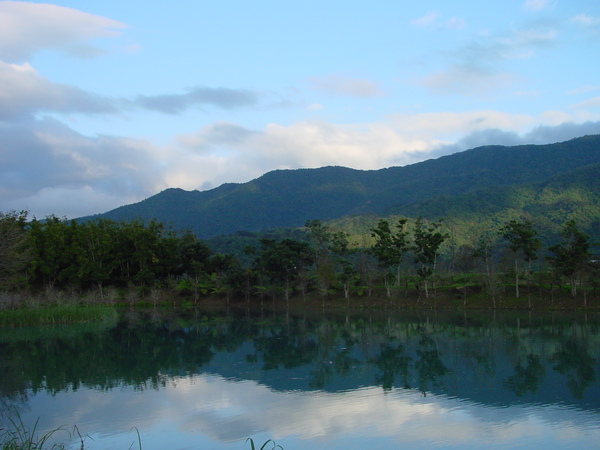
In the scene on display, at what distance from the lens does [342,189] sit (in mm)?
169250

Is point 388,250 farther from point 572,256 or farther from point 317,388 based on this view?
point 317,388

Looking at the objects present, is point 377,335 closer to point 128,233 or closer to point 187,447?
point 187,447

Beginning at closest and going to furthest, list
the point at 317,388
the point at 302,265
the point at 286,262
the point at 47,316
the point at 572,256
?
the point at 317,388 < the point at 47,316 < the point at 572,256 < the point at 286,262 < the point at 302,265

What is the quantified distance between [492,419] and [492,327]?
20875 mm

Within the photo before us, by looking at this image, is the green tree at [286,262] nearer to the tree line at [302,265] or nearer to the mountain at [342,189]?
the tree line at [302,265]

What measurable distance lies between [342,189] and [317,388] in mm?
153752

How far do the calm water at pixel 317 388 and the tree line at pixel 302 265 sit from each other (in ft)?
45.1

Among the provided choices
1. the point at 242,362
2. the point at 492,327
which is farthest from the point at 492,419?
the point at 492,327

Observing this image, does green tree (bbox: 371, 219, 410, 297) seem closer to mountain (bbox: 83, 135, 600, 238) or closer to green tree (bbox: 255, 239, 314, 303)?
green tree (bbox: 255, 239, 314, 303)

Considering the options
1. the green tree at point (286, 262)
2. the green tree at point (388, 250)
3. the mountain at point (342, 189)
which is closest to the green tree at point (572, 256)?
the green tree at point (388, 250)

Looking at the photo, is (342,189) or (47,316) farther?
(342,189)

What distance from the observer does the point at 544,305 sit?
1720 inches

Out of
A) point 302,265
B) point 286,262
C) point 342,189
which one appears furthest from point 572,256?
point 342,189

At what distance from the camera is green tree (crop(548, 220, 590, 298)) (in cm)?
4169
